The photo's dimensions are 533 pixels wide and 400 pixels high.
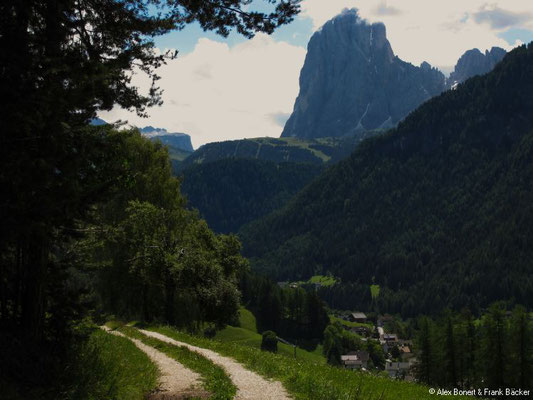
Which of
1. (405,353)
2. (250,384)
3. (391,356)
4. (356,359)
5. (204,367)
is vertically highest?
(250,384)

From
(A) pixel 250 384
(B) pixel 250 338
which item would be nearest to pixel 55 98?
(A) pixel 250 384

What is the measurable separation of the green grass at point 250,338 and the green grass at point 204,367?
312 feet

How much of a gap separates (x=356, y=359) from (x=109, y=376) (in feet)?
457

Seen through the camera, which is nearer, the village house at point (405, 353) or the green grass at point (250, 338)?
the green grass at point (250, 338)

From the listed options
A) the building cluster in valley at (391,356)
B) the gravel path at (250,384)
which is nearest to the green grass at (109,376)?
the gravel path at (250,384)

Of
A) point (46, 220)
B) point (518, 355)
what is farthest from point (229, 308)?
point (518, 355)

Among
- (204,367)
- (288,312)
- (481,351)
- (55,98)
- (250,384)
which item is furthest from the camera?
(288,312)

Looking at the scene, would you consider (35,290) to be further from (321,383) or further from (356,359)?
(356,359)

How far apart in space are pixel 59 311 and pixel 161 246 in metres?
20.9

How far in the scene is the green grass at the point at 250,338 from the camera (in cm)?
12875

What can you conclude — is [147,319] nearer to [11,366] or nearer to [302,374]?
[302,374]

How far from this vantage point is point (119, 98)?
15.1 meters

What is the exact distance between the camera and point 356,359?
143m

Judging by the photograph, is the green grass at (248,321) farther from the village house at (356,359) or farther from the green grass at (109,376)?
the green grass at (109,376)
